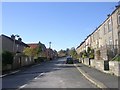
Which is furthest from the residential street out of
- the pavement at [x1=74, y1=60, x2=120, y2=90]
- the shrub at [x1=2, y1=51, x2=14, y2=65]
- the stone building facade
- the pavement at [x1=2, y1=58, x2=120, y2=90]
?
the shrub at [x1=2, y1=51, x2=14, y2=65]

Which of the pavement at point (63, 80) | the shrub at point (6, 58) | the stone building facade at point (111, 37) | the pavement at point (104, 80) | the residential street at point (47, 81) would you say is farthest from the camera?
the shrub at point (6, 58)

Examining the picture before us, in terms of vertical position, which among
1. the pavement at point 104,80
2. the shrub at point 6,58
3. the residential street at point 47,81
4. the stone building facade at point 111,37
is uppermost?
the stone building facade at point 111,37

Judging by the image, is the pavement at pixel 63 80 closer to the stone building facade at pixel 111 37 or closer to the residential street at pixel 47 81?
the residential street at pixel 47 81

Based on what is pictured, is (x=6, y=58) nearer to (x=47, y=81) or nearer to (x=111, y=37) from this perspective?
(x=111, y=37)

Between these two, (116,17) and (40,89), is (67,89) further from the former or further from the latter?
(116,17)

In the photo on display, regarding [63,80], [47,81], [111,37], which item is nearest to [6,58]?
[111,37]

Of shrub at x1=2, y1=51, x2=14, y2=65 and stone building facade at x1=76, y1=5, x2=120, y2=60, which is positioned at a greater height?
stone building facade at x1=76, y1=5, x2=120, y2=60

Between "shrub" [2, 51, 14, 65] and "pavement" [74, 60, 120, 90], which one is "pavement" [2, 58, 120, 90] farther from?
"shrub" [2, 51, 14, 65]

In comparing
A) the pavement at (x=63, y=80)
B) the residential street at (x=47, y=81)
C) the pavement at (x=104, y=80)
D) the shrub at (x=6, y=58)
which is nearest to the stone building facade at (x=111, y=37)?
the pavement at (x=63, y=80)

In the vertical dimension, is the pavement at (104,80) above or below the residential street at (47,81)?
above

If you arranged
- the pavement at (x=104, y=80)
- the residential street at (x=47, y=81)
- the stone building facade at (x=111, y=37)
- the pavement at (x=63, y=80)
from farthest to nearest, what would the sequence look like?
the stone building facade at (x=111, y=37) → the residential street at (x=47, y=81) → the pavement at (x=63, y=80) → the pavement at (x=104, y=80)

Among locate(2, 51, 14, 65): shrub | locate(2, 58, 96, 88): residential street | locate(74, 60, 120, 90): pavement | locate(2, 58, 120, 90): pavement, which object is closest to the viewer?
locate(74, 60, 120, 90): pavement

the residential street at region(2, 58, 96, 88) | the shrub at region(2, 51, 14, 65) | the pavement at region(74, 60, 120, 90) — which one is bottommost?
the residential street at region(2, 58, 96, 88)

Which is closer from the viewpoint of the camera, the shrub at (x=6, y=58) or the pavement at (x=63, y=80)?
the pavement at (x=63, y=80)
